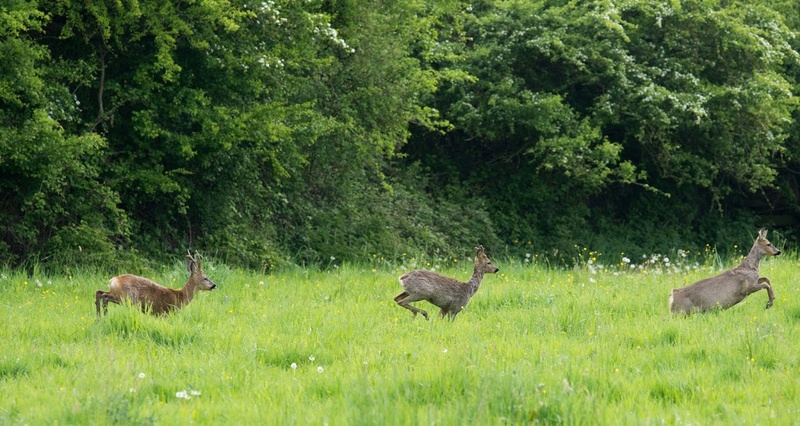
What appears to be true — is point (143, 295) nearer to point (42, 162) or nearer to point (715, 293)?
point (42, 162)

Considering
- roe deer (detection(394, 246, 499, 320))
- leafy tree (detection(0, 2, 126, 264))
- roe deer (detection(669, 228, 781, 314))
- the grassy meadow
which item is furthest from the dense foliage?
roe deer (detection(669, 228, 781, 314))

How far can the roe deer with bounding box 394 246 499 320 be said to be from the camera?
10859 millimetres

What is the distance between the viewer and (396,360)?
8.37 m

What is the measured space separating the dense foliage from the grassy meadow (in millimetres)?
4073

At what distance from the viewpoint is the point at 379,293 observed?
13.1 meters

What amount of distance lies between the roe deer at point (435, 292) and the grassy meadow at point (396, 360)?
0.19 m

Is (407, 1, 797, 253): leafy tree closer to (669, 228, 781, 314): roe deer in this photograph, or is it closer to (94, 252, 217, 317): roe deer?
(669, 228, 781, 314): roe deer

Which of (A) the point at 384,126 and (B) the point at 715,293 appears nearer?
(B) the point at 715,293

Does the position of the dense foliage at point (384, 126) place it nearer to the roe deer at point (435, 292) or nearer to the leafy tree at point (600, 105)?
the leafy tree at point (600, 105)

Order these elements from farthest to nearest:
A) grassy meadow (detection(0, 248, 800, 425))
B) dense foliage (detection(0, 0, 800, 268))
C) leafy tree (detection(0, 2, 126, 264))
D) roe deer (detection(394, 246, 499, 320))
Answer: dense foliage (detection(0, 0, 800, 268)) < leafy tree (detection(0, 2, 126, 264)) < roe deer (detection(394, 246, 499, 320)) < grassy meadow (detection(0, 248, 800, 425))

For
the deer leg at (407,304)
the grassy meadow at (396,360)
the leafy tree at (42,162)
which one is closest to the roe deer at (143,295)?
the grassy meadow at (396,360)

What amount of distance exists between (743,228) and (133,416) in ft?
76.5

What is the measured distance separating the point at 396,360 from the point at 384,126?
507 inches

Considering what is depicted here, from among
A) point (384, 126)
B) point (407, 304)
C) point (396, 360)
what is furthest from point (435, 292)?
point (384, 126)
